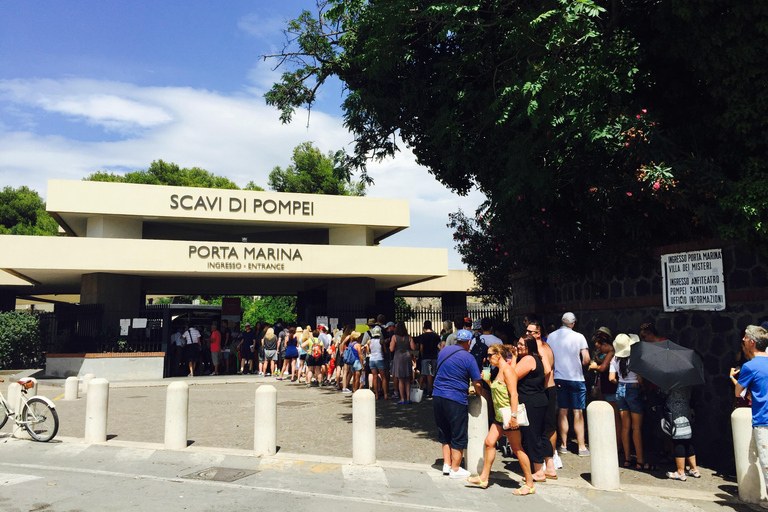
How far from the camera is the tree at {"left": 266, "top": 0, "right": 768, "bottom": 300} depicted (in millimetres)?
7426

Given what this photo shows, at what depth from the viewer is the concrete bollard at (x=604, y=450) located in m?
6.59

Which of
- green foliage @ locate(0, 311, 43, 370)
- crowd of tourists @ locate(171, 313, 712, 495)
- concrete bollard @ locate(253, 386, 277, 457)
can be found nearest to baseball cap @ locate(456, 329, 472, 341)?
crowd of tourists @ locate(171, 313, 712, 495)

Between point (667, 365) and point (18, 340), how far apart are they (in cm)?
2338

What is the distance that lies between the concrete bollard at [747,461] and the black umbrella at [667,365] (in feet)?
1.89

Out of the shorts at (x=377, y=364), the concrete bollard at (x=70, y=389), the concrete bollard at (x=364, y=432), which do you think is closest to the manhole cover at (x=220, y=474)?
the concrete bollard at (x=364, y=432)

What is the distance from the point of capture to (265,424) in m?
8.17

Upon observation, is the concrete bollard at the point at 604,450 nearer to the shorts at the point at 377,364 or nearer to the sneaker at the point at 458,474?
the sneaker at the point at 458,474

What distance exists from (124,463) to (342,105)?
894 cm

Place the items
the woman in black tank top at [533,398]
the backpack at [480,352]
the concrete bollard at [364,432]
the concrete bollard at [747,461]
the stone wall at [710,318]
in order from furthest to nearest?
the backpack at [480,352]
the stone wall at [710,318]
the concrete bollard at [364,432]
the woman in black tank top at [533,398]
the concrete bollard at [747,461]

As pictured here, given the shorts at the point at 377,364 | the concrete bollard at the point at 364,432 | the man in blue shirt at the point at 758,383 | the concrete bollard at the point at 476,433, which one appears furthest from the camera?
the shorts at the point at 377,364

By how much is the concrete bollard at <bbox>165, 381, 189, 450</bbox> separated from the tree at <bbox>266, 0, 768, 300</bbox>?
5.67m

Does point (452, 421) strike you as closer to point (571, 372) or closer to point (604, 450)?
point (604, 450)

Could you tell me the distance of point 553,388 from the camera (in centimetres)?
784

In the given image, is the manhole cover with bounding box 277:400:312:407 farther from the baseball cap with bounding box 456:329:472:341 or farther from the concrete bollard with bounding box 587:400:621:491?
the concrete bollard with bounding box 587:400:621:491
